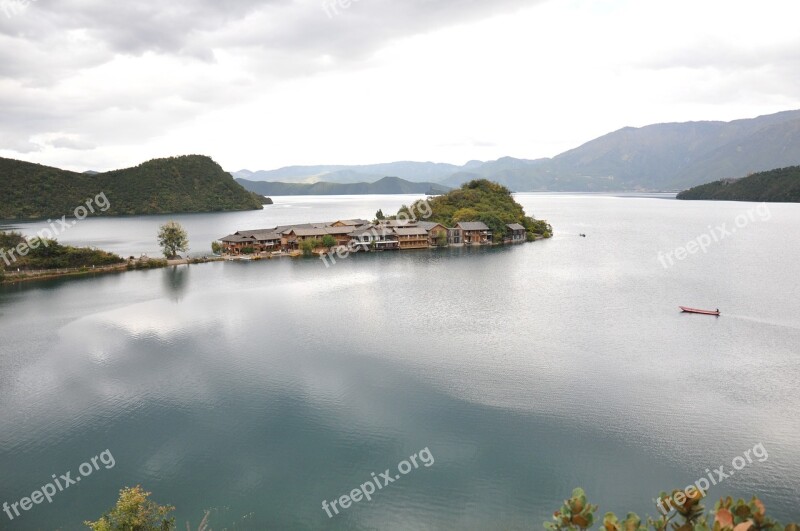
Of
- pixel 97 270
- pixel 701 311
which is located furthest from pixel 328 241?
pixel 701 311

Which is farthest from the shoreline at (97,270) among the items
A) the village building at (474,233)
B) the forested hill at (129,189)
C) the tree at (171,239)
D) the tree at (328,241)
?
the forested hill at (129,189)

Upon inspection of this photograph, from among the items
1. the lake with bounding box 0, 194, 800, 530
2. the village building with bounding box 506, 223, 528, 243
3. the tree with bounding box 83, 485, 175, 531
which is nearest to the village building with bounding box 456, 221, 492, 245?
the village building with bounding box 506, 223, 528, 243

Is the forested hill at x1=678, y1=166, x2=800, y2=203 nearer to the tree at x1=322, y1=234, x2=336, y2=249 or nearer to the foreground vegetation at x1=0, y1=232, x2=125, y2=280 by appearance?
the tree at x1=322, y1=234, x2=336, y2=249

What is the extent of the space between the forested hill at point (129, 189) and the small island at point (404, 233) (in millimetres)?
85749

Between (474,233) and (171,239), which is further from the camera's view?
(474,233)

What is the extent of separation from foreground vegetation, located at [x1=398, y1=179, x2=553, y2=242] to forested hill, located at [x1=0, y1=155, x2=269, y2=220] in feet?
299

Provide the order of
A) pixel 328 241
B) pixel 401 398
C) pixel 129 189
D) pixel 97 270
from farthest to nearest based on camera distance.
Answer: pixel 129 189 → pixel 328 241 → pixel 97 270 → pixel 401 398

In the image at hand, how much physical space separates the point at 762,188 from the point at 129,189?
7897 inches

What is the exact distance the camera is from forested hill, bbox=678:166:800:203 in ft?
438

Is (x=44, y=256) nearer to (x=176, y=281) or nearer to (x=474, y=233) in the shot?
(x=176, y=281)

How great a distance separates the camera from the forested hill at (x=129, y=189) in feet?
394

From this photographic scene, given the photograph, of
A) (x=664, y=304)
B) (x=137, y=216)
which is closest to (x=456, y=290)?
(x=664, y=304)

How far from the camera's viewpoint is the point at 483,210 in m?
74.9

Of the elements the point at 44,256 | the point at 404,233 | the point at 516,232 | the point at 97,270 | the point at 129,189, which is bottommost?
the point at 516,232
